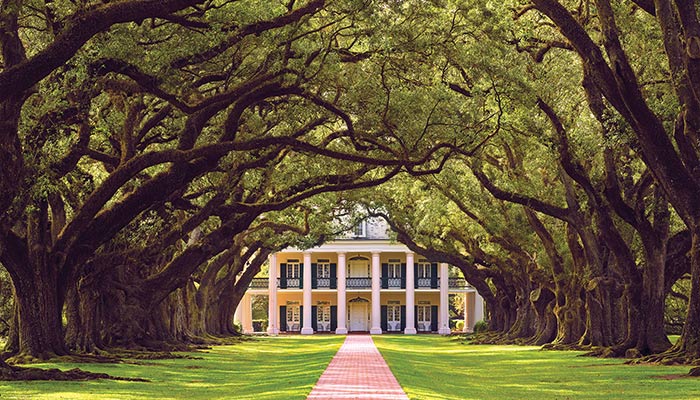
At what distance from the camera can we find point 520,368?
3069 cm

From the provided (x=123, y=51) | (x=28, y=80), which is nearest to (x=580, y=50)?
(x=123, y=51)

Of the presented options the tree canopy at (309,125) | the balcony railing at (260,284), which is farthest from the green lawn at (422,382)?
the balcony railing at (260,284)

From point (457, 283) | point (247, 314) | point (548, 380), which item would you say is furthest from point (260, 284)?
point (548, 380)

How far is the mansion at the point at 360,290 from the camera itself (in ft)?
285

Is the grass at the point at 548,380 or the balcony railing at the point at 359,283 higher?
the balcony railing at the point at 359,283

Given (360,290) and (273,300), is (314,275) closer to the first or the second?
(360,290)

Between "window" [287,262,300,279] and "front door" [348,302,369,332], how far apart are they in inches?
206

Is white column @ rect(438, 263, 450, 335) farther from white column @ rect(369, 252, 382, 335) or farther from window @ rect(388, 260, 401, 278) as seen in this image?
white column @ rect(369, 252, 382, 335)

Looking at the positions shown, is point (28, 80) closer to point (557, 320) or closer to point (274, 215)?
point (274, 215)

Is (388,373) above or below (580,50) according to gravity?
below

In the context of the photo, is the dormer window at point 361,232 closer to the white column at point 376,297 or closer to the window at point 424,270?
the white column at point 376,297

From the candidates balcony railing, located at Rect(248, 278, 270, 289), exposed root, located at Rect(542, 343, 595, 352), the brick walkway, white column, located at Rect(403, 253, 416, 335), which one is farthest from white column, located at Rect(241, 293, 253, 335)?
the brick walkway

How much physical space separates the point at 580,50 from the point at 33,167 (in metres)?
10.6

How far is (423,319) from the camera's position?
297 ft
